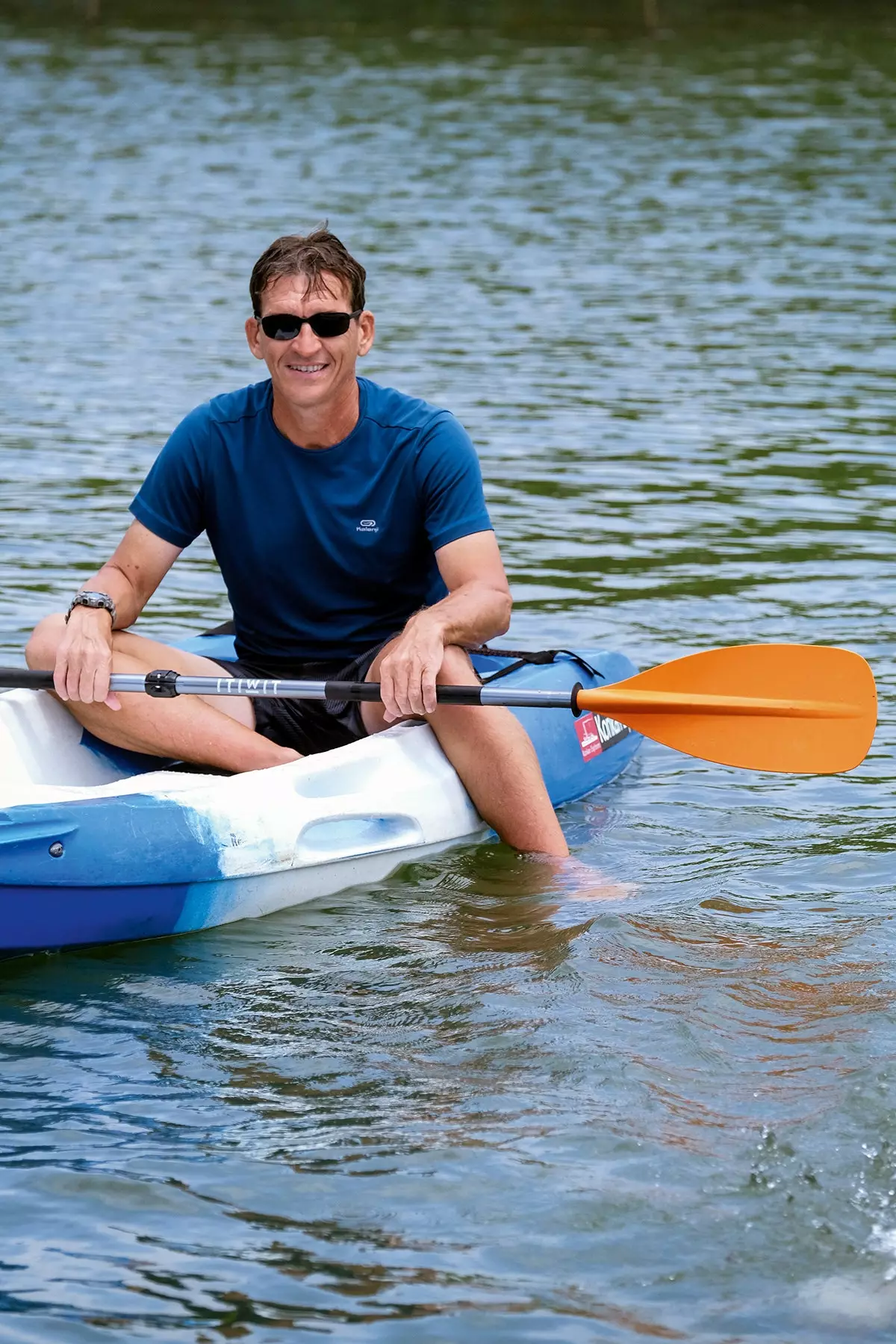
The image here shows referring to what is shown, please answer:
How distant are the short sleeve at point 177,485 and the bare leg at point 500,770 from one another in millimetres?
595

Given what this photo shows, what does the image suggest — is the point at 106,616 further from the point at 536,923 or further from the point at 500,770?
the point at 536,923

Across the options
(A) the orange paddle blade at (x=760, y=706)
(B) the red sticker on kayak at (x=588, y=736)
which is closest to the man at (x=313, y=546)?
(A) the orange paddle blade at (x=760, y=706)

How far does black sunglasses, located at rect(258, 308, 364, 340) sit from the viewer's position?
14.7 feet

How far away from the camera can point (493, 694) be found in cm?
436

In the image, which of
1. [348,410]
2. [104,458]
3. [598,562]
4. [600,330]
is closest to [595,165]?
[600,330]

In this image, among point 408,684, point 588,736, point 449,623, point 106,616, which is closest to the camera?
point 408,684

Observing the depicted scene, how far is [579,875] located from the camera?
4.65 meters

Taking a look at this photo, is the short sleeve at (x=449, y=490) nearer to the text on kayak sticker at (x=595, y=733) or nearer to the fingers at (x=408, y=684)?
the fingers at (x=408, y=684)

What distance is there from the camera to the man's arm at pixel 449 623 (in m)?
4.30

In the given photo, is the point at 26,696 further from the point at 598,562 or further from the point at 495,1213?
the point at 598,562

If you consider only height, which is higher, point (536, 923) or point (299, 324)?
point (299, 324)

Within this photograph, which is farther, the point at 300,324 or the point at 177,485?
the point at 177,485

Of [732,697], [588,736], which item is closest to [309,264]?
[732,697]

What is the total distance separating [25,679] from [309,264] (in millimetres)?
1158
